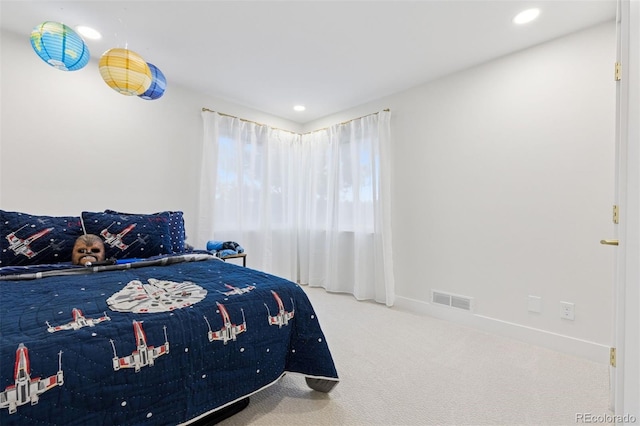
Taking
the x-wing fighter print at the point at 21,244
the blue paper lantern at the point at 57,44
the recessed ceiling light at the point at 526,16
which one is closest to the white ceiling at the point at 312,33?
the recessed ceiling light at the point at 526,16

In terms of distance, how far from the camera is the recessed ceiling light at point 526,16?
1987mm

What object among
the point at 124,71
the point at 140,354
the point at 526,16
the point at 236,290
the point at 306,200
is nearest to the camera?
the point at 140,354

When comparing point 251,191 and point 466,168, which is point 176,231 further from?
point 466,168

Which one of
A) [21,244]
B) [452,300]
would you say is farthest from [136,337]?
[452,300]

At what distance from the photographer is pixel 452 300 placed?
9.37 ft

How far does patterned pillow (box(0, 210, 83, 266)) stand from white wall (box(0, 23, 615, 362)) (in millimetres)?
512

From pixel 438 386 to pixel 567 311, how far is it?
1314 mm

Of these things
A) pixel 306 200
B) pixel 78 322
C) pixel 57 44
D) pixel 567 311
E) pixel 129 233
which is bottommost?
pixel 567 311

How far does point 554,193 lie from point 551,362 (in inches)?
49.9

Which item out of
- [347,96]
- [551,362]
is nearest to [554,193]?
[551,362]

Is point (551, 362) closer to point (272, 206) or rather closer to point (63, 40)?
point (272, 206)

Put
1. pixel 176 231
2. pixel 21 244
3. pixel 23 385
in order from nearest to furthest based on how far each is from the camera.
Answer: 1. pixel 23 385
2. pixel 21 244
3. pixel 176 231

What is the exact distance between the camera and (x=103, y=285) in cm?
155

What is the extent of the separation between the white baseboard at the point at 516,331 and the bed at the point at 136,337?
176 centimetres
